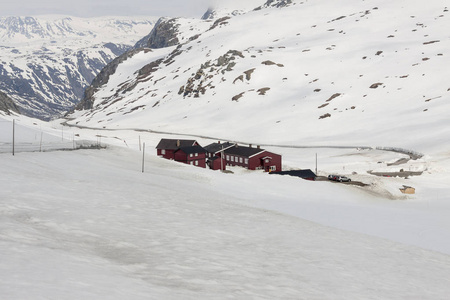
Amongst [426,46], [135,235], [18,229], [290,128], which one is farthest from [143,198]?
[426,46]

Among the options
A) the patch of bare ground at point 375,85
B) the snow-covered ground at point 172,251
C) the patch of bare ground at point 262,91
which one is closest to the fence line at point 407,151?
the patch of bare ground at point 375,85

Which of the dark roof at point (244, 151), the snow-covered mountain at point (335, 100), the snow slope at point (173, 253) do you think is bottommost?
the snow slope at point (173, 253)

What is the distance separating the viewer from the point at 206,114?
6949 inches

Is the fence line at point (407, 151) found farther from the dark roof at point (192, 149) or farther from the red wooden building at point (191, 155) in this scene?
the dark roof at point (192, 149)

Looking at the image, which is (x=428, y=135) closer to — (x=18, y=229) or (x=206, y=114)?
(x=206, y=114)

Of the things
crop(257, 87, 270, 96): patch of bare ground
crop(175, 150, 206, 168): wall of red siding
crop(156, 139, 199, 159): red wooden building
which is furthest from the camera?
crop(257, 87, 270, 96): patch of bare ground

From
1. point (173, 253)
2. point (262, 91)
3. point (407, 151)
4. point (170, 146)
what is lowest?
point (173, 253)

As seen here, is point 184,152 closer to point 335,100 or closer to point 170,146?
point 170,146

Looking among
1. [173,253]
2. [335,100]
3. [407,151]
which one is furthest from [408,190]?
[335,100]

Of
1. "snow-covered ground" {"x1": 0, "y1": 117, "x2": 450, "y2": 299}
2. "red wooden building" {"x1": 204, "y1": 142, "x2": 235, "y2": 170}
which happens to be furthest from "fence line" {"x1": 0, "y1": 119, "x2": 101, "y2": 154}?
"red wooden building" {"x1": 204, "y1": 142, "x2": 235, "y2": 170}

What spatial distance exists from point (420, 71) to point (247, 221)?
159653 millimetres

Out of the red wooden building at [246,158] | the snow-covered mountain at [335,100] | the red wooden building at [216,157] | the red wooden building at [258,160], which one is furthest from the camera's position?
the snow-covered mountain at [335,100]

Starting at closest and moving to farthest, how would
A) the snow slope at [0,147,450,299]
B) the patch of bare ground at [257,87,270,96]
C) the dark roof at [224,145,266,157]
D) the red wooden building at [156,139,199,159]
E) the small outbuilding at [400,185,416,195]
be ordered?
1. the snow slope at [0,147,450,299]
2. the small outbuilding at [400,185,416,195]
3. the dark roof at [224,145,266,157]
4. the red wooden building at [156,139,199,159]
5. the patch of bare ground at [257,87,270,96]

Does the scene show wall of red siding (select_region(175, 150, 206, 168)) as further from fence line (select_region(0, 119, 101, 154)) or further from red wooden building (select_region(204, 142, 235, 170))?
fence line (select_region(0, 119, 101, 154))
